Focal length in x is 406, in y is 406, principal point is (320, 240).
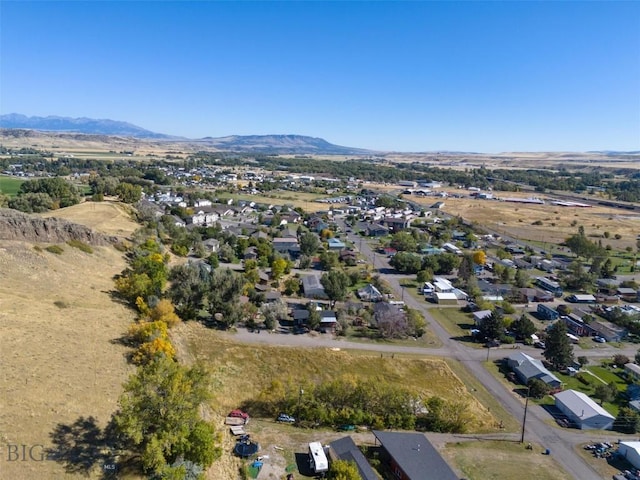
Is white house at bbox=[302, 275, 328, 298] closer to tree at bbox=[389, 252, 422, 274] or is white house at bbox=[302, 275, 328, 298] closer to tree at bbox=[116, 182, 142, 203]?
tree at bbox=[389, 252, 422, 274]

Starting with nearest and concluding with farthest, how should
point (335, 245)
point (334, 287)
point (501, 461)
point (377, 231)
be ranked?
point (501, 461) < point (334, 287) < point (335, 245) < point (377, 231)

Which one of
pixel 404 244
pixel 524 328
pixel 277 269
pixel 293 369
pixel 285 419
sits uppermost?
pixel 404 244

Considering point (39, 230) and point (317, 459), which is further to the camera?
point (39, 230)

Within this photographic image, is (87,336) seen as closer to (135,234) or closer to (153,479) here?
(153,479)

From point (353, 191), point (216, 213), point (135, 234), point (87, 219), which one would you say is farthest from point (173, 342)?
point (353, 191)

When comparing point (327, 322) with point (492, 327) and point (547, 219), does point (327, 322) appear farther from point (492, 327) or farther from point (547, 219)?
point (547, 219)

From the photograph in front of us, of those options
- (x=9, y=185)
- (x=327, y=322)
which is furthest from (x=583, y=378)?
(x=9, y=185)

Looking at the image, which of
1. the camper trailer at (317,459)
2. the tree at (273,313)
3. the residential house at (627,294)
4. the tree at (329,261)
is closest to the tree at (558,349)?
the camper trailer at (317,459)
